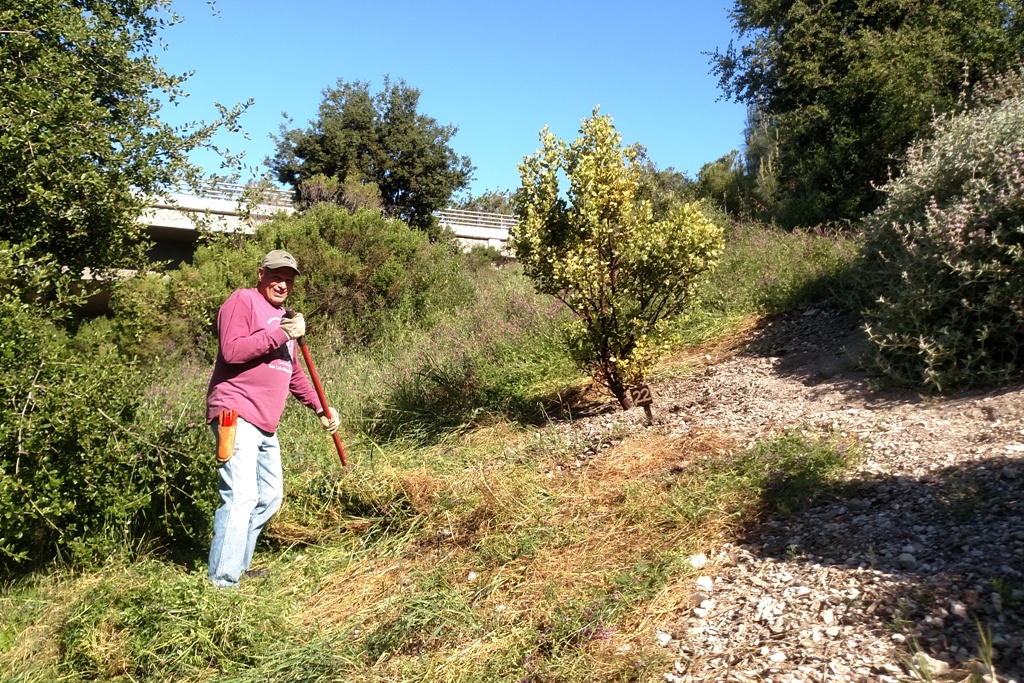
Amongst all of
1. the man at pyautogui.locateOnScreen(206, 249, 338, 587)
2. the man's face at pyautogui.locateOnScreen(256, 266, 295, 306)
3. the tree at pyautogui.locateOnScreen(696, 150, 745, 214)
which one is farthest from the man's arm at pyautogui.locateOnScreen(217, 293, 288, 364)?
the tree at pyautogui.locateOnScreen(696, 150, 745, 214)

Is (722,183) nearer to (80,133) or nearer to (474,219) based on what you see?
(474,219)

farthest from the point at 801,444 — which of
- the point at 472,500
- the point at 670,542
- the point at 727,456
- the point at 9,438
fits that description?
the point at 9,438

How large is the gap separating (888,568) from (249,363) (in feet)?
10.7

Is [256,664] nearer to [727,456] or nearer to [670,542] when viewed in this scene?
[670,542]

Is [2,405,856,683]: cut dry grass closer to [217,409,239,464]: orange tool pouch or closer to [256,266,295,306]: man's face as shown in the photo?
[217,409,239,464]: orange tool pouch

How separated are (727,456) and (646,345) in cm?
148

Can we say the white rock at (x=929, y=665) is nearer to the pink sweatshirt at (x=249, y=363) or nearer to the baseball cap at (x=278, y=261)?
the pink sweatshirt at (x=249, y=363)

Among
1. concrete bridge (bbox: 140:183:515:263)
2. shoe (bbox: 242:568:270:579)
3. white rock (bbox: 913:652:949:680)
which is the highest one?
concrete bridge (bbox: 140:183:515:263)

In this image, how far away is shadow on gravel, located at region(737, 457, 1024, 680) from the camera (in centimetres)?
271

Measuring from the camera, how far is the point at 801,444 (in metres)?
4.49

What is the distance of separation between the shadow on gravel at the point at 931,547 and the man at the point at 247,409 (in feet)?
8.45

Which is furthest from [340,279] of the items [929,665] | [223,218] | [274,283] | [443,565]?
[929,665]

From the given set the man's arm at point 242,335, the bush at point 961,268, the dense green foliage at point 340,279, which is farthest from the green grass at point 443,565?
the dense green foliage at point 340,279

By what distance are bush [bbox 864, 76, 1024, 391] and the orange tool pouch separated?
429 cm
